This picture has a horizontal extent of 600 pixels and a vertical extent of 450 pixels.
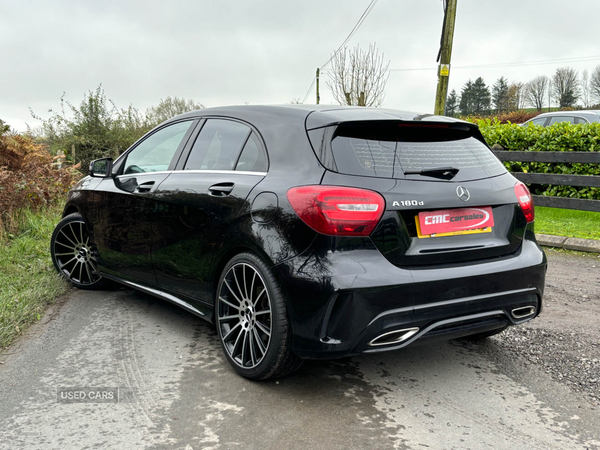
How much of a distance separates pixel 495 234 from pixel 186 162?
2135mm

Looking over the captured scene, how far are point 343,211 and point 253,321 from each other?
0.91m

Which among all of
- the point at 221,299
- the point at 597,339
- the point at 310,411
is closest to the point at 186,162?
the point at 221,299

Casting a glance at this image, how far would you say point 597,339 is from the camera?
4.04 meters

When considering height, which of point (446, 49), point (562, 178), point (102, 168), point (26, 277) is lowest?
point (26, 277)

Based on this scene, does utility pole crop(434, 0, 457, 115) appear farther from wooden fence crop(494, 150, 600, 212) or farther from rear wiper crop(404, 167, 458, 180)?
rear wiper crop(404, 167, 458, 180)

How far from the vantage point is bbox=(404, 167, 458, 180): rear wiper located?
309cm

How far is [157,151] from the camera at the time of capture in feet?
14.7

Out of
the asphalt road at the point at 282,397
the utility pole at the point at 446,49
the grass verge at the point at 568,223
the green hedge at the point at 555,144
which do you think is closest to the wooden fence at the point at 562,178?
the grass verge at the point at 568,223

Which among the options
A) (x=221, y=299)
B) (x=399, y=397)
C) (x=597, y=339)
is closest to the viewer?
(x=399, y=397)

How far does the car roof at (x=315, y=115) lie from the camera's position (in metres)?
3.23

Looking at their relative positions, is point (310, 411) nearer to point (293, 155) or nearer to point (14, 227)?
point (293, 155)

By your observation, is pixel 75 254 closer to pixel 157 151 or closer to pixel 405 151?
pixel 157 151

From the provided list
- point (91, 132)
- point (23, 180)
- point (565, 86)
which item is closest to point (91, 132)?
point (91, 132)

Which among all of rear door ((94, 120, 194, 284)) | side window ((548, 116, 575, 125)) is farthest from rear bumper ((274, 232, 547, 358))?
side window ((548, 116, 575, 125))
